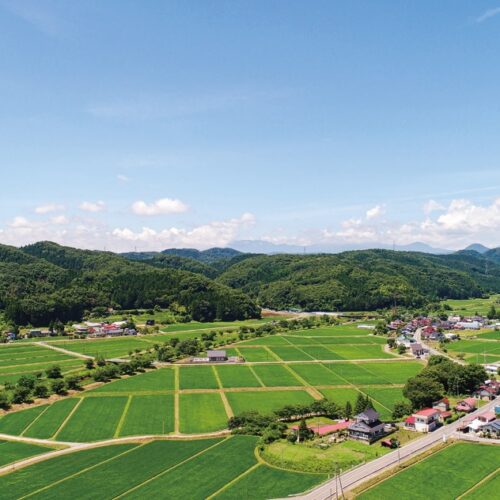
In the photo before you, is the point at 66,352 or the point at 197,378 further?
the point at 66,352

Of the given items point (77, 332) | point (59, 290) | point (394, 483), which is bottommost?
point (394, 483)

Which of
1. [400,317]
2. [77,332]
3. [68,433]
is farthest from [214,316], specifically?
[68,433]

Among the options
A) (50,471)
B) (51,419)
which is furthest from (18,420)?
(50,471)

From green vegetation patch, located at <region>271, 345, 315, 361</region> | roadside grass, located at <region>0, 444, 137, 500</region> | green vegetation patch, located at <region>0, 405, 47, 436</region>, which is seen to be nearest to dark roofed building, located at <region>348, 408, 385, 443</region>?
roadside grass, located at <region>0, 444, 137, 500</region>

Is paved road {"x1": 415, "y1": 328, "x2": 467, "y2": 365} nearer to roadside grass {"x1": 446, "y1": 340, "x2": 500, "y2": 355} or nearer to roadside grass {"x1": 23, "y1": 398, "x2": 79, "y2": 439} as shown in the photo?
roadside grass {"x1": 446, "y1": 340, "x2": 500, "y2": 355}

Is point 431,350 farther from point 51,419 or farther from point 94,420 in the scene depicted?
point 51,419

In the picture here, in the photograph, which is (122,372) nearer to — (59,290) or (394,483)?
(394,483)

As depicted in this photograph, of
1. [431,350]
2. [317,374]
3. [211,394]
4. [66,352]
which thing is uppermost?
[66,352]

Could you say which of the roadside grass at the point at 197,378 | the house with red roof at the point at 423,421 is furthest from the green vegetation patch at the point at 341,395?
the roadside grass at the point at 197,378
